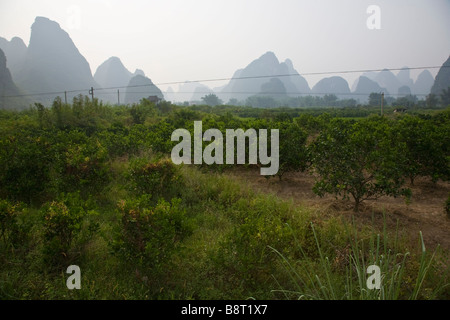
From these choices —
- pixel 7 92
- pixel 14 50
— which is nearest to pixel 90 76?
pixel 14 50

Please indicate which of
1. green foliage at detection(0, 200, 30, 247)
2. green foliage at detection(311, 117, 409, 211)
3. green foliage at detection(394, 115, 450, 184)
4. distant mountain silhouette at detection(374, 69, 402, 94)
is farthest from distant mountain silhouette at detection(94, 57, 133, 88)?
green foliage at detection(0, 200, 30, 247)

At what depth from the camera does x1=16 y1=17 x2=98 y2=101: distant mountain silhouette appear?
74.5 metres

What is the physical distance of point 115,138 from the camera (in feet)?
31.2

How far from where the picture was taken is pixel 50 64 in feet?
305

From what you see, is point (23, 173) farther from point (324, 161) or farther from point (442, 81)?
point (442, 81)

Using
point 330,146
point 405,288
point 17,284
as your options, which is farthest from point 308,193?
point 17,284

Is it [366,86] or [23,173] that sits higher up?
[366,86]
